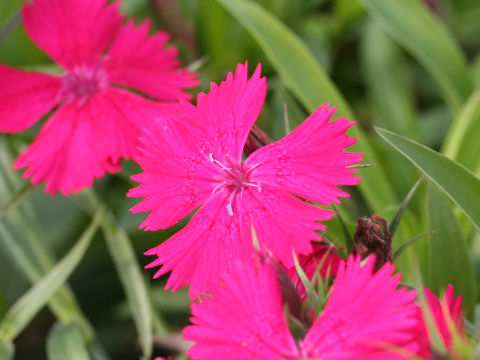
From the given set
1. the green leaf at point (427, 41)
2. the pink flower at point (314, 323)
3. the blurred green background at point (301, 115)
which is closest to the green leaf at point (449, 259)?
the blurred green background at point (301, 115)

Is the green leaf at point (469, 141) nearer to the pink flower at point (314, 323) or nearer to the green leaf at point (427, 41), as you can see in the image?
the green leaf at point (427, 41)

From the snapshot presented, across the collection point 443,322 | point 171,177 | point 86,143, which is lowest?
point 443,322

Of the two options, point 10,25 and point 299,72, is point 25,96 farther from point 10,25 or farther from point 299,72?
point 299,72

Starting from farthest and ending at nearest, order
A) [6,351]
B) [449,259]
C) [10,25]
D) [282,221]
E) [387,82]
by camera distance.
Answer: [387,82], [10,25], [6,351], [449,259], [282,221]

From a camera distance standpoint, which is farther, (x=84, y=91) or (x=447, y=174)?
(x=84, y=91)

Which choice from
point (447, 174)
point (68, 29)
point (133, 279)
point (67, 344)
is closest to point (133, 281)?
point (133, 279)

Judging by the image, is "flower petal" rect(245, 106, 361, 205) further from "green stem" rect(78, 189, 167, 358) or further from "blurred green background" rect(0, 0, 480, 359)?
"green stem" rect(78, 189, 167, 358)

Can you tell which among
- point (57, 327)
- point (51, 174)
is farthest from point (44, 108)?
point (57, 327)

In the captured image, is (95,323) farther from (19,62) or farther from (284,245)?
(284,245)
